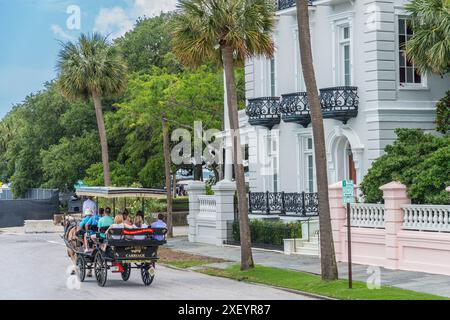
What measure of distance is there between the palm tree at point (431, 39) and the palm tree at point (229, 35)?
5.10m

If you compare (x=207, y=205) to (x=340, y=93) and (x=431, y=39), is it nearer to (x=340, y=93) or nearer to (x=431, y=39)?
(x=340, y=93)

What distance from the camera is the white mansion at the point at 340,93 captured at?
3403cm

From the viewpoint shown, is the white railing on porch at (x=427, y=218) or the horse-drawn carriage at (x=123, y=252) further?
the white railing on porch at (x=427, y=218)

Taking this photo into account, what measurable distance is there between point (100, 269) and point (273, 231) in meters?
11.0

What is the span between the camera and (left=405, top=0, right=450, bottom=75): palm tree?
30.2 meters

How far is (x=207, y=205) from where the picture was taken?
4022 cm

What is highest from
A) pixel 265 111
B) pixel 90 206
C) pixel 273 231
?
pixel 265 111

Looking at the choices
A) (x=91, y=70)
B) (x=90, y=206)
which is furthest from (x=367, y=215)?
(x=91, y=70)

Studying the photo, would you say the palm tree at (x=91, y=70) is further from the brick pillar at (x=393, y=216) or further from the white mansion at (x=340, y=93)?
the brick pillar at (x=393, y=216)

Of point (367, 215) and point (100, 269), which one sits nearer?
point (100, 269)

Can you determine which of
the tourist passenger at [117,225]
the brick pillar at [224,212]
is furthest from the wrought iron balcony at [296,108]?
the tourist passenger at [117,225]

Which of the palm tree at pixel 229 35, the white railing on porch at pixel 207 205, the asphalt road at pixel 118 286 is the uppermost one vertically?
the palm tree at pixel 229 35
